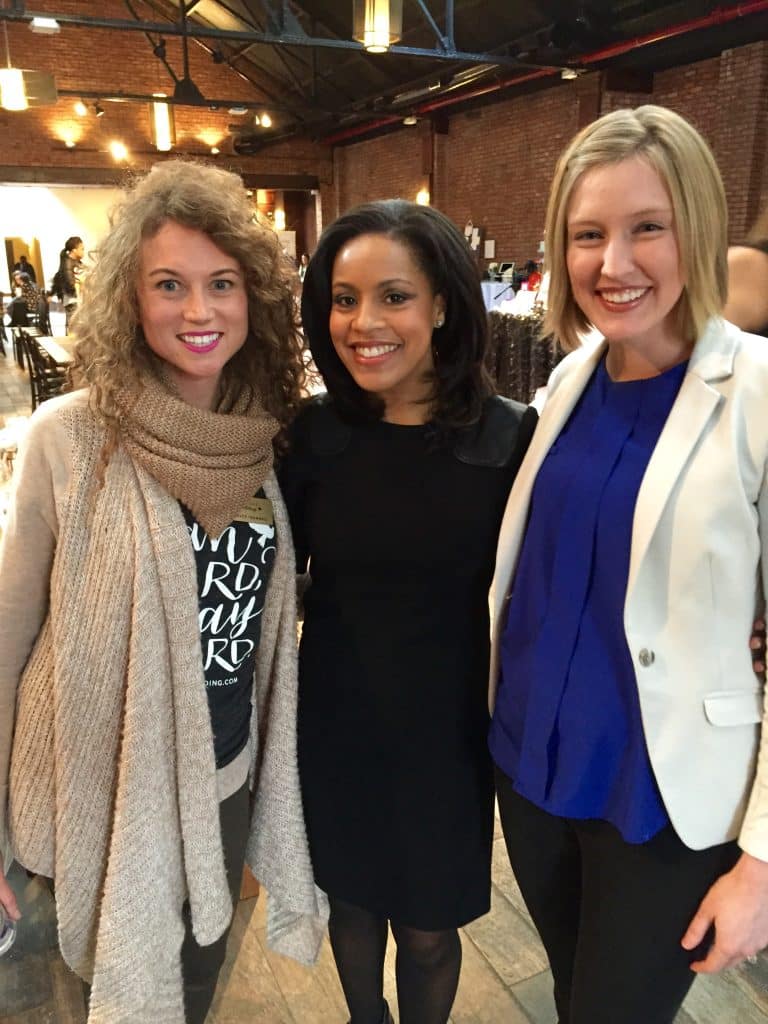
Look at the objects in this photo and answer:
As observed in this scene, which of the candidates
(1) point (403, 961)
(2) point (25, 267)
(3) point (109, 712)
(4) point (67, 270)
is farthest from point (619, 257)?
(2) point (25, 267)

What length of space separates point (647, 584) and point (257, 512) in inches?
24.6

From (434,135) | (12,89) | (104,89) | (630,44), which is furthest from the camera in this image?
(104,89)

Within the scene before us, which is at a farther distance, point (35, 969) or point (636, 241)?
point (35, 969)

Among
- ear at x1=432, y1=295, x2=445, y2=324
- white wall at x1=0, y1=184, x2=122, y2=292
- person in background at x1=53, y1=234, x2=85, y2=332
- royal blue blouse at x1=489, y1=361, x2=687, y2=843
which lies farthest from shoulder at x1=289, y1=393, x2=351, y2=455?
white wall at x1=0, y1=184, x2=122, y2=292

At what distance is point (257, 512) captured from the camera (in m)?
1.32

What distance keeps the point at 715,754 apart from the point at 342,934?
860 mm

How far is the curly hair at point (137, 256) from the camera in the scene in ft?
3.90

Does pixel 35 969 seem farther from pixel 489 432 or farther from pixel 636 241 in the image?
pixel 636 241

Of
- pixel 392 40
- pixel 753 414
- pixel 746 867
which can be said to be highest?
pixel 392 40

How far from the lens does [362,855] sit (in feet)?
4.80

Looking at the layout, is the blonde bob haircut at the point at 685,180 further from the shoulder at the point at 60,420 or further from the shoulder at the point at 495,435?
the shoulder at the point at 60,420

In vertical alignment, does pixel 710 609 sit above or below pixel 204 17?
below

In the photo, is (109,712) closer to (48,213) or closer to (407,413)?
(407,413)

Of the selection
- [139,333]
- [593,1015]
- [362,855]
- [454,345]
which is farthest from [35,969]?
[454,345]
